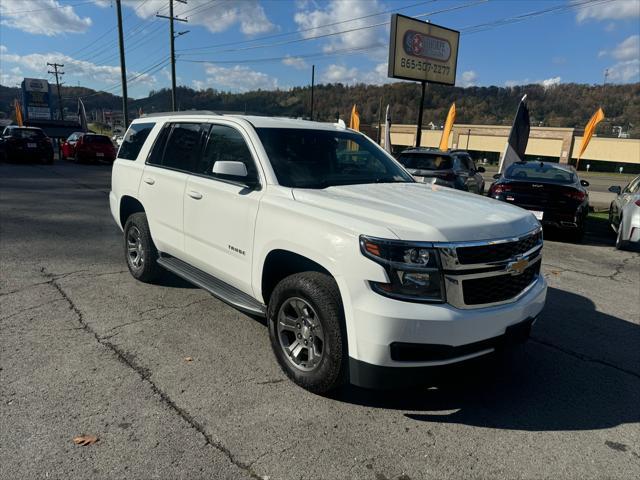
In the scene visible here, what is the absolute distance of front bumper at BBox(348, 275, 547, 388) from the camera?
2684mm

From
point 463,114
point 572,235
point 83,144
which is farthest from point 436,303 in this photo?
point 463,114

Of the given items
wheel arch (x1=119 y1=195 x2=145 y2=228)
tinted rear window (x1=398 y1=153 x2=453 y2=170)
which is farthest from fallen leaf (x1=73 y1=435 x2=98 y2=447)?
tinted rear window (x1=398 y1=153 x2=453 y2=170)

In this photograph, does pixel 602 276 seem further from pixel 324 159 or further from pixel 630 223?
pixel 324 159

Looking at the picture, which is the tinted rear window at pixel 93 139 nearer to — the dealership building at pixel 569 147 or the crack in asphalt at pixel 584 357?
the crack in asphalt at pixel 584 357

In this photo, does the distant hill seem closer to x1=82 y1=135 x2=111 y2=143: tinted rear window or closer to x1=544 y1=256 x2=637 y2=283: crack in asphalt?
x1=82 y1=135 x2=111 y2=143: tinted rear window

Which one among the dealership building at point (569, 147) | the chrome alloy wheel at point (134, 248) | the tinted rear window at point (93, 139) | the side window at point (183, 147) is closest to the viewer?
the side window at point (183, 147)

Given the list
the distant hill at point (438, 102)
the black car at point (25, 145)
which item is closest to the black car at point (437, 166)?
the black car at point (25, 145)

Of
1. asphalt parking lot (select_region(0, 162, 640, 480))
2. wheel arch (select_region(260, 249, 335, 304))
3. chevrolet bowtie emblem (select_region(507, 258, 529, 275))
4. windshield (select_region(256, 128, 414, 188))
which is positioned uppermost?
windshield (select_region(256, 128, 414, 188))

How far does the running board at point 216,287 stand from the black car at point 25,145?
68.3 feet

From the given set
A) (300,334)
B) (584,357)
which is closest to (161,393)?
(300,334)

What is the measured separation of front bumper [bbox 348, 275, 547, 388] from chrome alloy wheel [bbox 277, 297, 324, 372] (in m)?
0.40

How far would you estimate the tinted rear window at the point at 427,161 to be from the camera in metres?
11.5

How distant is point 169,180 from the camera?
4.70m

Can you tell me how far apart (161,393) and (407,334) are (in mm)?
1773
